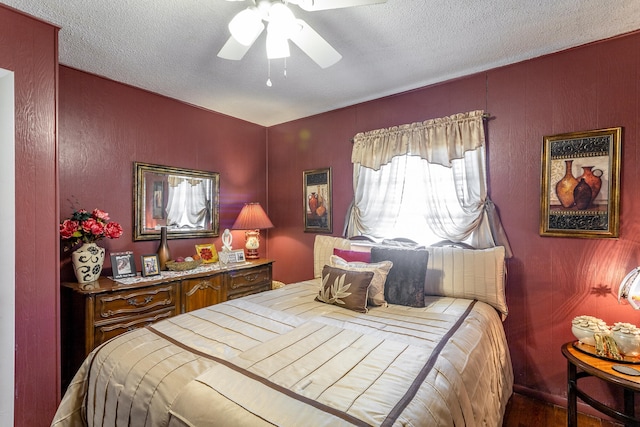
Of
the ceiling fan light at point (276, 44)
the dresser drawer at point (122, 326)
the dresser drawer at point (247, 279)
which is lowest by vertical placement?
the dresser drawer at point (122, 326)

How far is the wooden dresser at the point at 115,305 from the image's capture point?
7.11 ft

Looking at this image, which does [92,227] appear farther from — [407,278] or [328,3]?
[407,278]

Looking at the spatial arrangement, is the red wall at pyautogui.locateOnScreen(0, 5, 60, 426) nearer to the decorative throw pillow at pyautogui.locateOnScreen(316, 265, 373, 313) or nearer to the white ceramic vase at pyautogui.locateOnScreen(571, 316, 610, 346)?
the decorative throw pillow at pyautogui.locateOnScreen(316, 265, 373, 313)

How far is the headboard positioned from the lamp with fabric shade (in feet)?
6.13

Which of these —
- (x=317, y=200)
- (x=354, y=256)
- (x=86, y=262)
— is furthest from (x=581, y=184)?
(x=86, y=262)

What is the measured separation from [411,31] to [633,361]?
2296 millimetres

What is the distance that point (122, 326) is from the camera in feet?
7.59

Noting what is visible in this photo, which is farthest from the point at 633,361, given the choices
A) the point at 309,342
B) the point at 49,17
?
the point at 49,17

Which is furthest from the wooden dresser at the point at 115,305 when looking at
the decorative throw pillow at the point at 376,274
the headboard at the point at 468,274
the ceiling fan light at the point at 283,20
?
the ceiling fan light at the point at 283,20

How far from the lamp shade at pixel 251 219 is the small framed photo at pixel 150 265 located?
3.09 ft

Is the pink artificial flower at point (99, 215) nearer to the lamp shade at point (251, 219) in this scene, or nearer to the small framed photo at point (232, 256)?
the small framed photo at point (232, 256)

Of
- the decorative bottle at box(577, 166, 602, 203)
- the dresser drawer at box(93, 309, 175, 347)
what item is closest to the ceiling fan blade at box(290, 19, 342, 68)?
the decorative bottle at box(577, 166, 602, 203)

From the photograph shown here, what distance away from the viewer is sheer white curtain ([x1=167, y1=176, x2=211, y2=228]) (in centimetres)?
312

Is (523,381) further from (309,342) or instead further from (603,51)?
(603,51)
